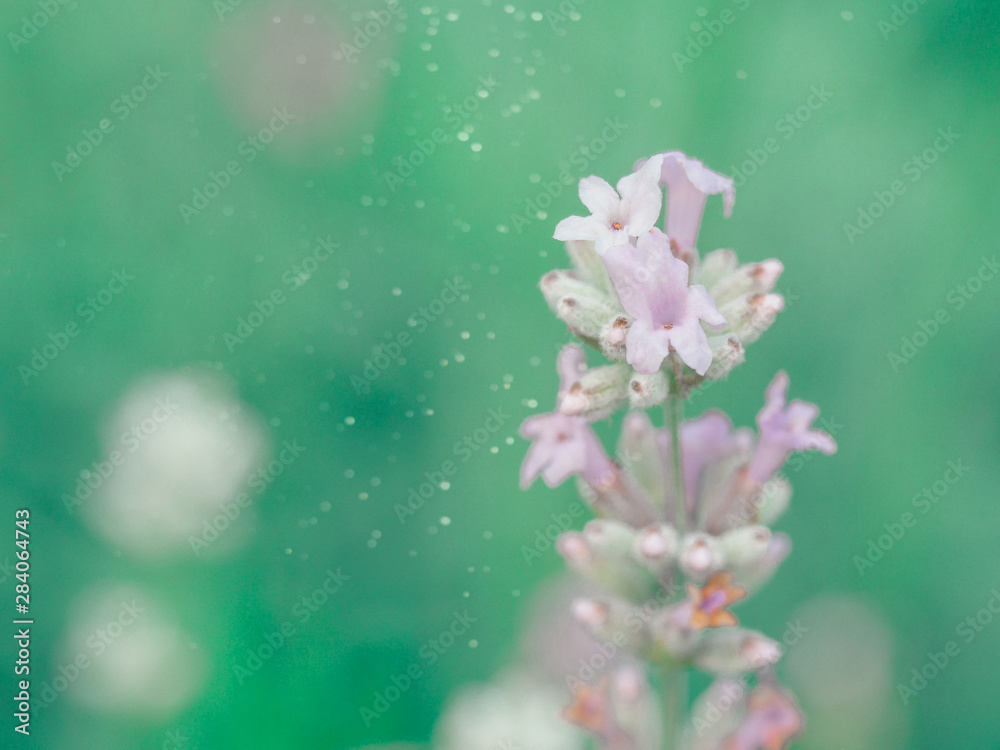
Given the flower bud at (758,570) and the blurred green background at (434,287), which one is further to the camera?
the blurred green background at (434,287)

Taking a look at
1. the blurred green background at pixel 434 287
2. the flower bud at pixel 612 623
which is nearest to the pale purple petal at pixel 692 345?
the flower bud at pixel 612 623

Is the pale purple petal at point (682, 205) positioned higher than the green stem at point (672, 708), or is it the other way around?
the pale purple petal at point (682, 205)

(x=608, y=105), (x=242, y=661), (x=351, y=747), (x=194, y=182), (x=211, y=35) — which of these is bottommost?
(x=351, y=747)

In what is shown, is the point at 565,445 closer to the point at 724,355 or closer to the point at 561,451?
the point at 561,451

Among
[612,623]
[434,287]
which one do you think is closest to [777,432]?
[612,623]

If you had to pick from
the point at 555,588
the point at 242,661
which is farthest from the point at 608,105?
the point at 242,661

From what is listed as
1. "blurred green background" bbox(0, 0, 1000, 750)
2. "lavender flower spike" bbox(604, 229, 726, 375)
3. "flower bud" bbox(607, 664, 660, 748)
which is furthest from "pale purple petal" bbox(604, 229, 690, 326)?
"blurred green background" bbox(0, 0, 1000, 750)

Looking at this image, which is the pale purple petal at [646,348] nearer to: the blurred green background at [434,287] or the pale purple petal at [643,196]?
the pale purple petal at [643,196]

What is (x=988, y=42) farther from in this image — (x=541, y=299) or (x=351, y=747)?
(x=351, y=747)
